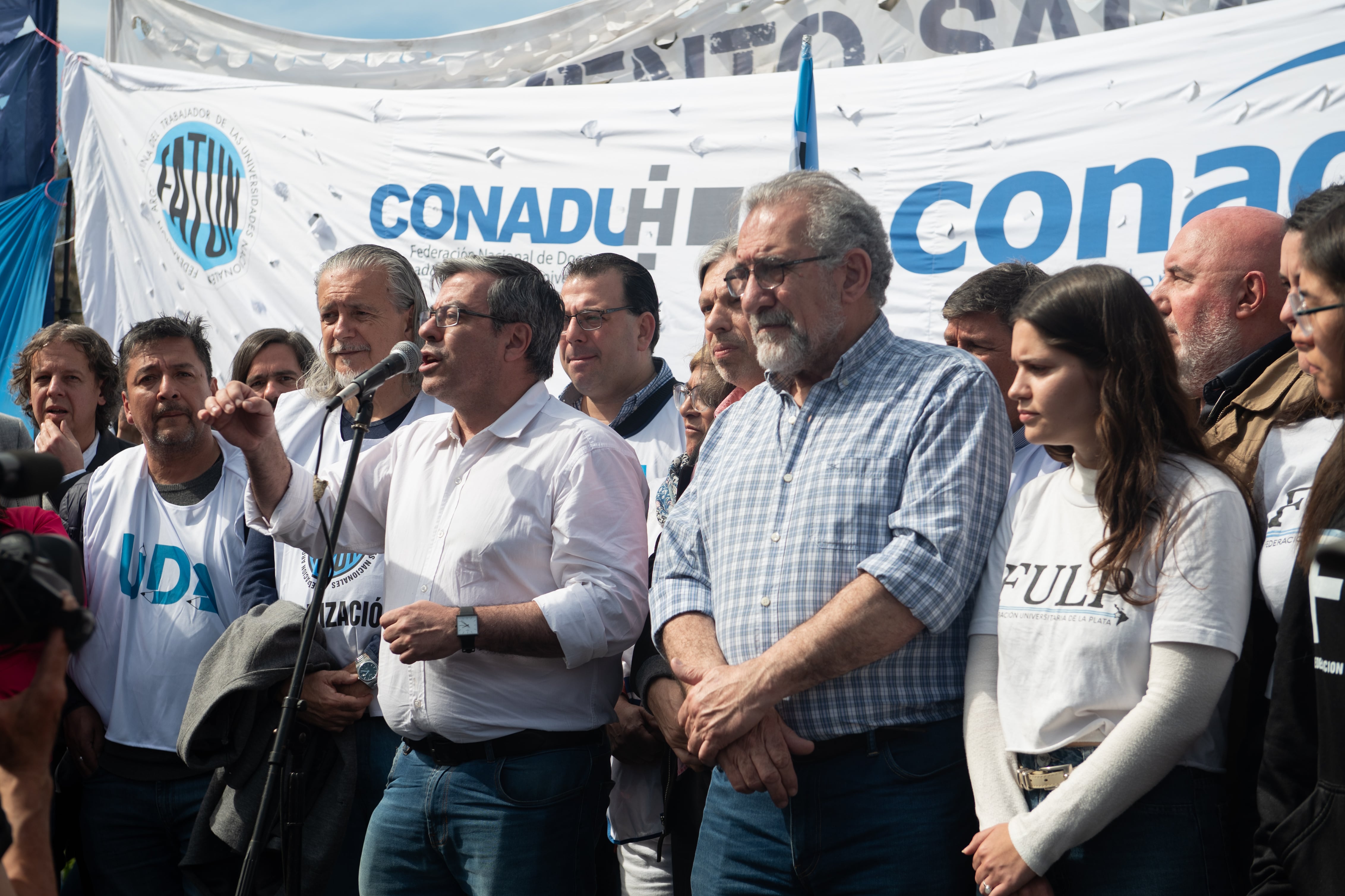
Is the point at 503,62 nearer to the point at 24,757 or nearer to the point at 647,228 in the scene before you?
the point at 647,228

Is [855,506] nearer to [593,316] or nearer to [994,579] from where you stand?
[994,579]

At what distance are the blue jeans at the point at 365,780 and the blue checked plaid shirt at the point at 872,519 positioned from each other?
0.98m

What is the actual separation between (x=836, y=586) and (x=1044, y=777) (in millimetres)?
497

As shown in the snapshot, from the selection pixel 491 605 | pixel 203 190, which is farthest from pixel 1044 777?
Answer: pixel 203 190

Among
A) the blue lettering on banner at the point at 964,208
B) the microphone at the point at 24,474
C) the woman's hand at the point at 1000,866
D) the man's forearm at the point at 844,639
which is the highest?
the blue lettering on banner at the point at 964,208

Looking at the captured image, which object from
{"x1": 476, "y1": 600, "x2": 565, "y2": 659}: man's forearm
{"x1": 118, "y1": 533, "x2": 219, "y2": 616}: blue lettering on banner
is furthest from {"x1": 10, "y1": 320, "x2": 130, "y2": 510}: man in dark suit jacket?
{"x1": 476, "y1": 600, "x2": 565, "y2": 659}: man's forearm

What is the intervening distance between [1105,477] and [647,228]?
3.52 metres

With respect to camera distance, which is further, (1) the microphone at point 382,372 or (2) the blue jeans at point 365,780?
(2) the blue jeans at point 365,780

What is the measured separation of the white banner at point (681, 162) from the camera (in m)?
4.09

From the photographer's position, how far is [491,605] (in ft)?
8.74

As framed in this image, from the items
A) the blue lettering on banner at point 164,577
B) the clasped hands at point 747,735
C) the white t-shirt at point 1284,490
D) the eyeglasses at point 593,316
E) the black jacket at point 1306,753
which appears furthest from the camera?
the eyeglasses at point 593,316

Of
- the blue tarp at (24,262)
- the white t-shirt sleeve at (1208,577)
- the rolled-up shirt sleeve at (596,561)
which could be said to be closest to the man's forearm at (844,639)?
the white t-shirt sleeve at (1208,577)

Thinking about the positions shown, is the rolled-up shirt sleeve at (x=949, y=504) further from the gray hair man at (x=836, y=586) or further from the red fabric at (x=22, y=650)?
the red fabric at (x=22, y=650)

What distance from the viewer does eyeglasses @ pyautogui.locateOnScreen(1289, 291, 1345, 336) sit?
1.79m
